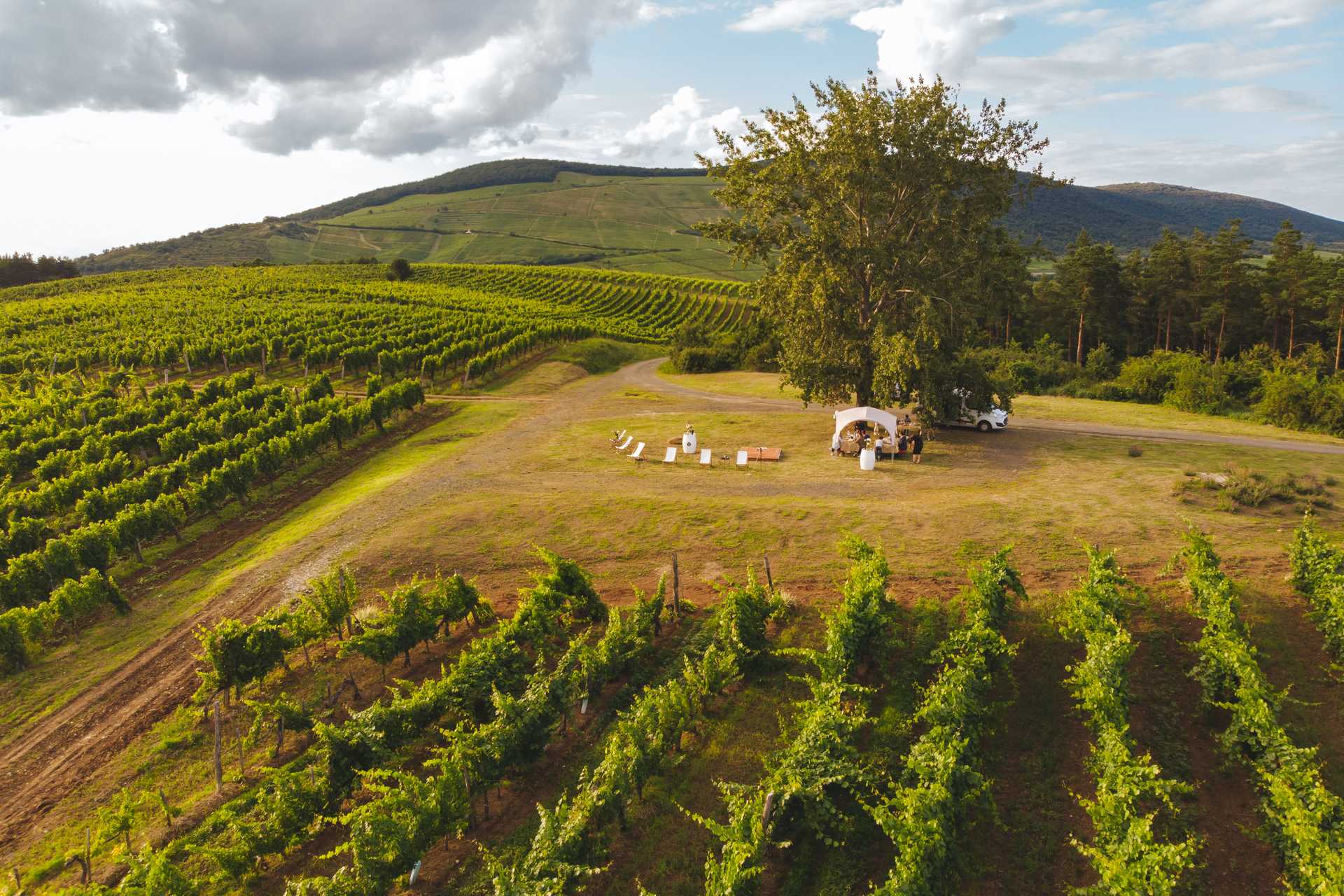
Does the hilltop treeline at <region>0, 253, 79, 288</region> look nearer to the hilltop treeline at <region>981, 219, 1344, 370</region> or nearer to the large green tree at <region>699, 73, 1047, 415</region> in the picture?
the large green tree at <region>699, 73, 1047, 415</region>

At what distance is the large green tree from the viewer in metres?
27.9

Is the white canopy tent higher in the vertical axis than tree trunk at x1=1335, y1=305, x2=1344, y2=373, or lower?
lower

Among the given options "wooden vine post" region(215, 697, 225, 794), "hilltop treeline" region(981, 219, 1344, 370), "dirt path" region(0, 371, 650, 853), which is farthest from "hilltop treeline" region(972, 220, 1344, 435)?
"wooden vine post" region(215, 697, 225, 794)

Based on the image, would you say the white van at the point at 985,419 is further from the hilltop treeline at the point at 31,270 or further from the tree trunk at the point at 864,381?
the hilltop treeline at the point at 31,270

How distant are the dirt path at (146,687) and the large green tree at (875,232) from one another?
58.3ft

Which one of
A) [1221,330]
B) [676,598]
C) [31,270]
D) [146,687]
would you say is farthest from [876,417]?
[31,270]

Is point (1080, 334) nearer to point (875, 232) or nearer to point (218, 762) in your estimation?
point (875, 232)

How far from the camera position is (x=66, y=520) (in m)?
24.9

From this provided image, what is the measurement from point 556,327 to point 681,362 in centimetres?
1456

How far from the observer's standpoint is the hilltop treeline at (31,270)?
104 metres

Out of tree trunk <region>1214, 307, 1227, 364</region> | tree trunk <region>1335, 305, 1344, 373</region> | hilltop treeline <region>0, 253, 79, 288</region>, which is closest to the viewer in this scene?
tree trunk <region>1335, 305, 1344, 373</region>

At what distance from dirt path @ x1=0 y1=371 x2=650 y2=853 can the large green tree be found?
17.8 m

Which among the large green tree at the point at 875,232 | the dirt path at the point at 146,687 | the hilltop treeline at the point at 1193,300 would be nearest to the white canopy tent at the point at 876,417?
the large green tree at the point at 875,232

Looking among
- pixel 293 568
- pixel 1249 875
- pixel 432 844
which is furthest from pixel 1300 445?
pixel 293 568
